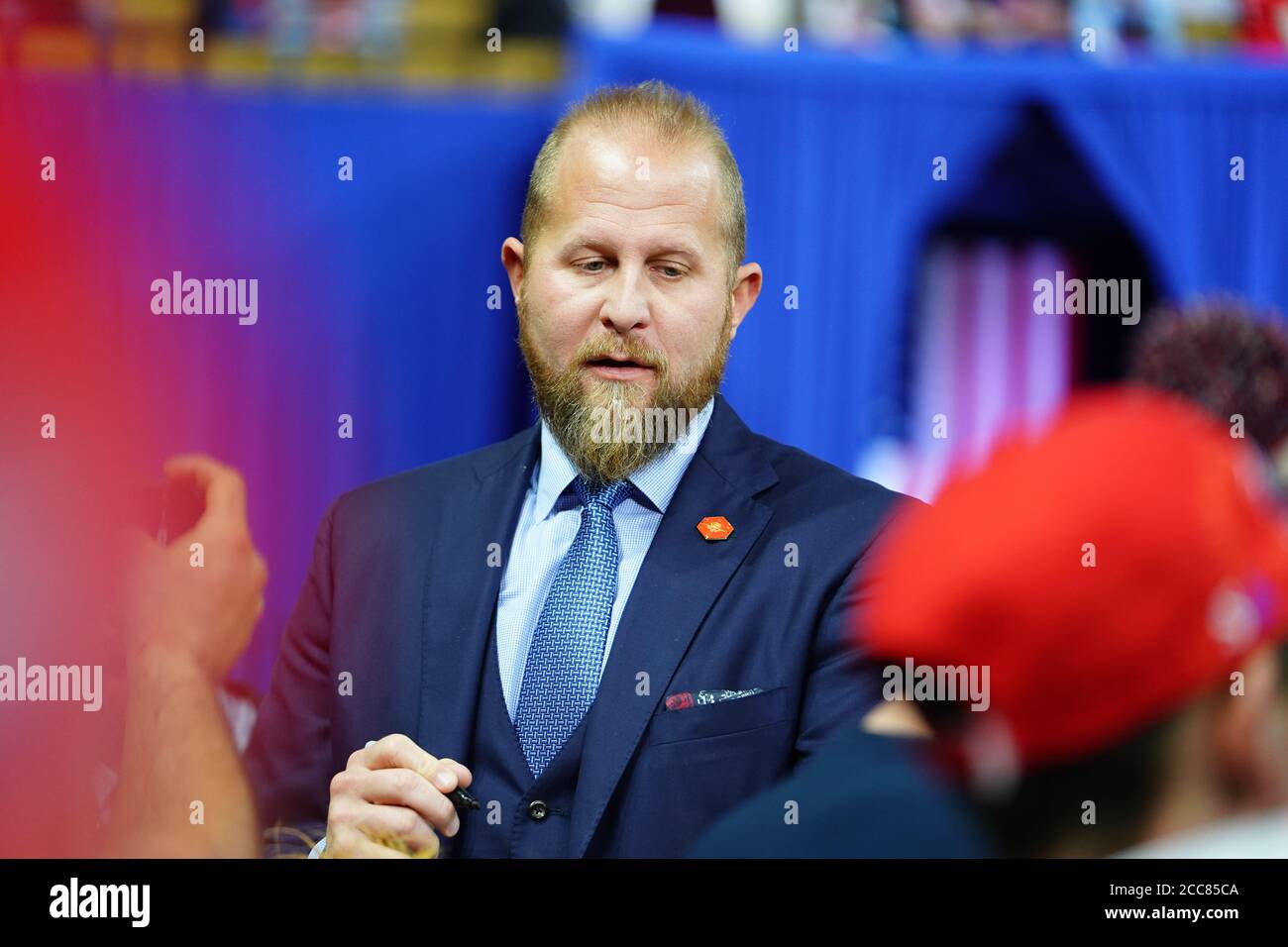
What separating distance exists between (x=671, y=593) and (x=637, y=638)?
0.10 metres

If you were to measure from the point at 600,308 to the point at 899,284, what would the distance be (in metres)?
1.67

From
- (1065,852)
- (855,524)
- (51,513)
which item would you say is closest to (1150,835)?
(1065,852)

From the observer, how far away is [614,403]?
109 inches

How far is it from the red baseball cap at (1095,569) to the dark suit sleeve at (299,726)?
1327mm

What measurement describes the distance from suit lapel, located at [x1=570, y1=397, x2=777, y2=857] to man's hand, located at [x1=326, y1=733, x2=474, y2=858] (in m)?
0.24

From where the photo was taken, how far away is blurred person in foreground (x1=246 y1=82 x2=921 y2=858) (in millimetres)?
2551

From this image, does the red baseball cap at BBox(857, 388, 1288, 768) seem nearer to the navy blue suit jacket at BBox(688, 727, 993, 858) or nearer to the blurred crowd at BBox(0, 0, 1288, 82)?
the navy blue suit jacket at BBox(688, 727, 993, 858)

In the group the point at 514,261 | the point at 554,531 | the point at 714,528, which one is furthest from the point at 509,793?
the point at 514,261

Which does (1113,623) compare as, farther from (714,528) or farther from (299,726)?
(299,726)

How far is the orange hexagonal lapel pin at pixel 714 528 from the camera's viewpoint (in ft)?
8.82

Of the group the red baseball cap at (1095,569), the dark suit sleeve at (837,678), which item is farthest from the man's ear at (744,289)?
the red baseball cap at (1095,569)

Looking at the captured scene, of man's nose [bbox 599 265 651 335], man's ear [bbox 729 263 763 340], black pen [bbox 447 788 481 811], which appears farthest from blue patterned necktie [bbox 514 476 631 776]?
man's ear [bbox 729 263 763 340]
